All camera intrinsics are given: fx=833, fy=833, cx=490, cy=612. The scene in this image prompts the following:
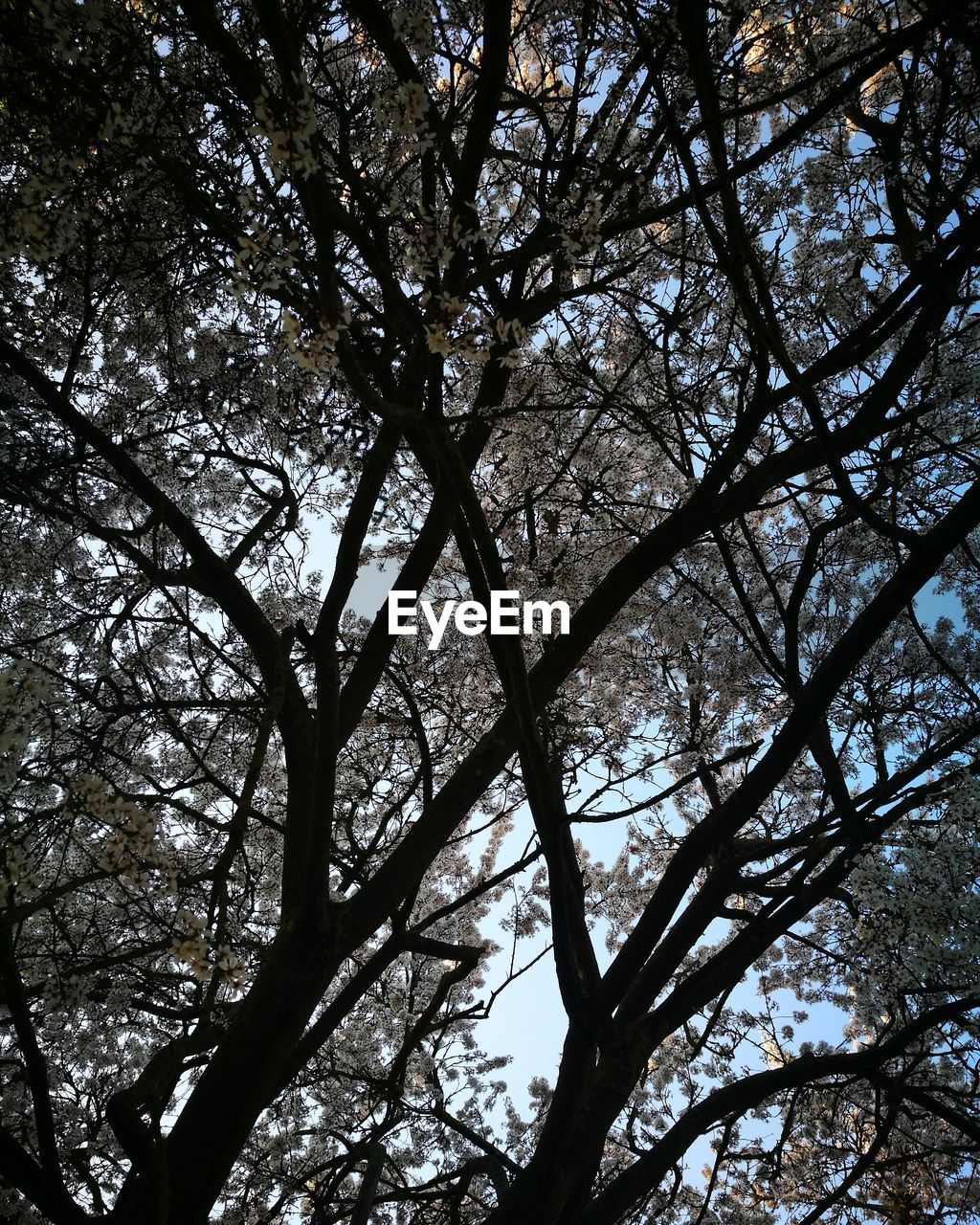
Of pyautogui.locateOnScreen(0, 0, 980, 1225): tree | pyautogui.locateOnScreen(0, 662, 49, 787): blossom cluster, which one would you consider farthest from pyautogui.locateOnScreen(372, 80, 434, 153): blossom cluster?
pyautogui.locateOnScreen(0, 662, 49, 787): blossom cluster

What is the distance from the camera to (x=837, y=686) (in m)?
3.06

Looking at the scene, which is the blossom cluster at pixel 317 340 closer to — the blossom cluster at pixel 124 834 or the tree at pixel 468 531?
the tree at pixel 468 531

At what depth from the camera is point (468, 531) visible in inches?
120

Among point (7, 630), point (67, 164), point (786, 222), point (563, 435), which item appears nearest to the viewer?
point (67, 164)

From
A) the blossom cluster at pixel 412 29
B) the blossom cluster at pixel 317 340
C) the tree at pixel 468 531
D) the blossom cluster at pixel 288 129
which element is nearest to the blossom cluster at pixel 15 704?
the tree at pixel 468 531

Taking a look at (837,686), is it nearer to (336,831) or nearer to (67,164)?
(67,164)

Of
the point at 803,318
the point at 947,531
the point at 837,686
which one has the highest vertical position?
the point at 803,318

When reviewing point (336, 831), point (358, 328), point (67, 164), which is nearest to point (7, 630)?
point (336, 831)

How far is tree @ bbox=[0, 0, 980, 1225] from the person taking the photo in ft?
7.88

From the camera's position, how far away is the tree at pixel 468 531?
240 centimetres

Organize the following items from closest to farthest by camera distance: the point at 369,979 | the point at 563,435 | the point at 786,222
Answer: the point at 369,979 → the point at 786,222 → the point at 563,435

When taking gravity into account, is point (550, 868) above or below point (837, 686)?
below

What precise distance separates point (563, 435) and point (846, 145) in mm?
2283

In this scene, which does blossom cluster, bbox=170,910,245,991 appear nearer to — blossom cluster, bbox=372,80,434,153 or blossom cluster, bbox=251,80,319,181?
blossom cluster, bbox=251,80,319,181
